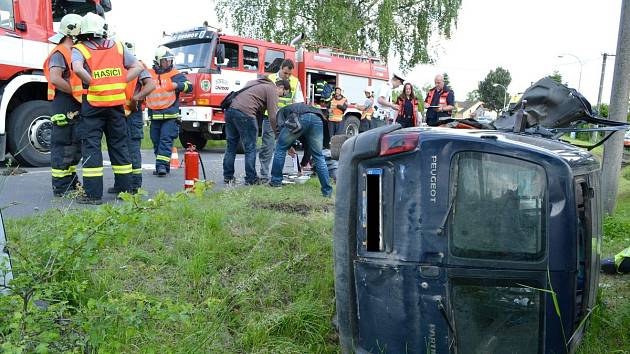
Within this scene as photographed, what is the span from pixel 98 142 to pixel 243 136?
208 centimetres

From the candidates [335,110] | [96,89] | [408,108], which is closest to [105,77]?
[96,89]

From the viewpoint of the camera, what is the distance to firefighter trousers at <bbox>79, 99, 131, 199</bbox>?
17.6ft

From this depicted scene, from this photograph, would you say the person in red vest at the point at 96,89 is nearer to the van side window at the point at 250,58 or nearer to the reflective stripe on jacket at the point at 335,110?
the reflective stripe on jacket at the point at 335,110

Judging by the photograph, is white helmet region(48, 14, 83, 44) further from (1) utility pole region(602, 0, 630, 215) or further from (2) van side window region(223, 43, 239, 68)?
(2) van side window region(223, 43, 239, 68)

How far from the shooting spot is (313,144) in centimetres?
665

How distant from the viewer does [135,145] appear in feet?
22.6

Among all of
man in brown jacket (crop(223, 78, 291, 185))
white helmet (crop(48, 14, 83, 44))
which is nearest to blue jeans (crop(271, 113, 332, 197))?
man in brown jacket (crop(223, 78, 291, 185))

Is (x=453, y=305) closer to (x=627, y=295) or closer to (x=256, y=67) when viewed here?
(x=627, y=295)

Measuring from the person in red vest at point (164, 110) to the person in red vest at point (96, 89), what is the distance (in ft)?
8.48

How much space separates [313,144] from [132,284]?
3522 millimetres

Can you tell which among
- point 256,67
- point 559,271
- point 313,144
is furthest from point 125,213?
point 256,67

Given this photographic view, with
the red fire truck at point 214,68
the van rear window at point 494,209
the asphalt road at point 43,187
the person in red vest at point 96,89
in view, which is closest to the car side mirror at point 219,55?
the red fire truck at point 214,68

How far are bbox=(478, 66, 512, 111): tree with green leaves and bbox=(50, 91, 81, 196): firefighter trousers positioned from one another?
79.0 m

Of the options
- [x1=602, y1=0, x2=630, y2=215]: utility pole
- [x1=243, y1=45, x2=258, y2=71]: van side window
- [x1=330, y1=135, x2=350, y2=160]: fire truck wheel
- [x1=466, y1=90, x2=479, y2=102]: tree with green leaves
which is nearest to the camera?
[x1=330, y1=135, x2=350, y2=160]: fire truck wheel
